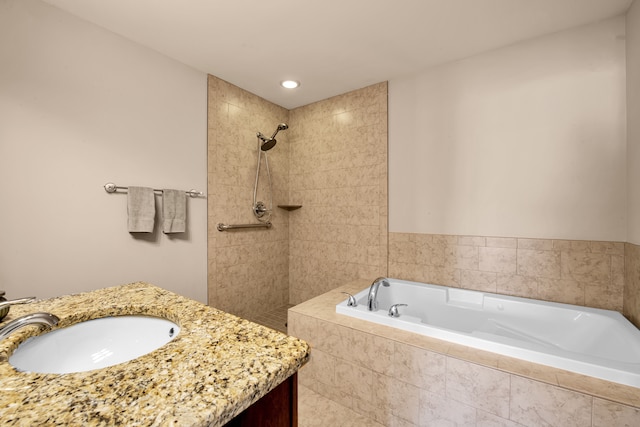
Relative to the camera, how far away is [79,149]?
→ 1.73 metres

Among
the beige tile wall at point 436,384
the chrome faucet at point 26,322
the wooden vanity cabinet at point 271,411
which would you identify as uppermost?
the chrome faucet at point 26,322

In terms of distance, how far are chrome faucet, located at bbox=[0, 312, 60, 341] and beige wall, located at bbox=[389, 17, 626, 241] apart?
7.74 feet

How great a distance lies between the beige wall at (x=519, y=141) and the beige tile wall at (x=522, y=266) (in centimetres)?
8

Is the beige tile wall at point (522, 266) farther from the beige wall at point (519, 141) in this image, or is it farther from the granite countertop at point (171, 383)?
the granite countertop at point (171, 383)

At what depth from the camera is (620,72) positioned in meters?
1.74

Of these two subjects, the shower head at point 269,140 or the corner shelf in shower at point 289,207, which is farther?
the corner shelf in shower at point 289,207

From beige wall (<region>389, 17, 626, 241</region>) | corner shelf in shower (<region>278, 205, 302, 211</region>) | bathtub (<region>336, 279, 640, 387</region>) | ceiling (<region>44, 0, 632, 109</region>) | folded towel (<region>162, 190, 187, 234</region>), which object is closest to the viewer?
bathtub (<region>336, 279, 640, 387</region>)

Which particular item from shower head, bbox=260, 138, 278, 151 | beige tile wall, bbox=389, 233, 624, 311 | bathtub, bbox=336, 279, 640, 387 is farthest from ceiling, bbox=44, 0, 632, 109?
bathtub, bbox=336, 279, 640, 387

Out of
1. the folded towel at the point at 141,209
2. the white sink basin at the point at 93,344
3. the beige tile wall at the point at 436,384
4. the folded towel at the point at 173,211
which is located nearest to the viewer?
the white sink basin at the point at 93,344

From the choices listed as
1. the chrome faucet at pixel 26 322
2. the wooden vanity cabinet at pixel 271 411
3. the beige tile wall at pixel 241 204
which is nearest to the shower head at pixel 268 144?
the beige tile wall at pixel 241 204

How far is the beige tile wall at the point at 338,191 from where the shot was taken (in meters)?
2.67

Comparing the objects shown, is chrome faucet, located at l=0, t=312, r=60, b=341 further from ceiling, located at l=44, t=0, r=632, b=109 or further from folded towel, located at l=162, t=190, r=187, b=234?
ceiling, located at l=44, t=0, r=632, b=109

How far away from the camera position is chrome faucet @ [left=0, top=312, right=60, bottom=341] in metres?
0.62

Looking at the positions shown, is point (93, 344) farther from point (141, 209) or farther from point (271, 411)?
point (141, 209)
